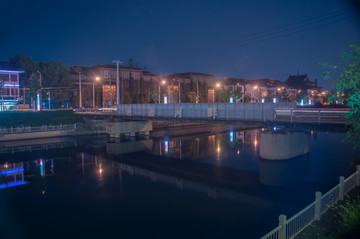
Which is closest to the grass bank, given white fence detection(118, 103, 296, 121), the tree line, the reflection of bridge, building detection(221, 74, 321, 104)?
the tree line

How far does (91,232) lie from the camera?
45.9 ft

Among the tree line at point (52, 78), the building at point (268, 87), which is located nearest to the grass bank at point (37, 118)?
the tree line at point (52, 78)

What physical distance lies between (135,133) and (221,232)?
40723 mm

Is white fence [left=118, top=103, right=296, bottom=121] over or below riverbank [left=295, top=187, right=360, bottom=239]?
over

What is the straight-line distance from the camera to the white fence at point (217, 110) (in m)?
27.5

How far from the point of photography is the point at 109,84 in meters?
81.6

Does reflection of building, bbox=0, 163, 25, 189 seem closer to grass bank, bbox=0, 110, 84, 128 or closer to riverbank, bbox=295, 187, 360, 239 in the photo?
grass bank, bbox=0, 110, 84, 128

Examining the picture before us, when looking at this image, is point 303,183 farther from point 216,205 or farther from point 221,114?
point 221,114

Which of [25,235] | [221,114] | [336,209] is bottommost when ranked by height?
[25,235]

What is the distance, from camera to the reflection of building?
23.3 metres

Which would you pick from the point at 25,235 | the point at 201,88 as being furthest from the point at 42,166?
the point at 201,88

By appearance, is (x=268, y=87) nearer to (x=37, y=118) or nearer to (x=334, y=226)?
(x=37, y=118)

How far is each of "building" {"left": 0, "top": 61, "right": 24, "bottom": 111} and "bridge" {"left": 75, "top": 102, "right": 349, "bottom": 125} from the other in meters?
45.7

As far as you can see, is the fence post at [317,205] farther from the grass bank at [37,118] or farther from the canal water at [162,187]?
the grass bank at [37,118]
